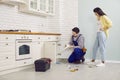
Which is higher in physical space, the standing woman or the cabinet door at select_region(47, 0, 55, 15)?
the cabinet door at select_region(47, 0, 55, 15)

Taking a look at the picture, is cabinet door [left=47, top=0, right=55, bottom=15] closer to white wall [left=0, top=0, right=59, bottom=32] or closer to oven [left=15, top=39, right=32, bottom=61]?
white wall [left=0, top=0, right=59, bottom=32]

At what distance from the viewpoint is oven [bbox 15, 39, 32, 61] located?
4.31m

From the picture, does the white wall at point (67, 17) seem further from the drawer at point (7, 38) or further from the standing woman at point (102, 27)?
the drawer at point (7, 38)

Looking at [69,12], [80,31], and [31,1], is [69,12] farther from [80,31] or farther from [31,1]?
[31,1]

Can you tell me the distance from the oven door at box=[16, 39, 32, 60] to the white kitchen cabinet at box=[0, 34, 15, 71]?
155 mm

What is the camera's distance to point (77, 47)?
231 inches

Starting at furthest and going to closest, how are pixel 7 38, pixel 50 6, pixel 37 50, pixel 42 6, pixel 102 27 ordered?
pixel 50 6 → pixel 42 6 → pixel 102 27 → pixel 37 50 → pixel 7 38

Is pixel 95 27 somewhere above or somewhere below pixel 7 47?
above

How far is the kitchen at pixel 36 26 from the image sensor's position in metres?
4.17

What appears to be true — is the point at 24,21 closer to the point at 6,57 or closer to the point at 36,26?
the point at 36,26

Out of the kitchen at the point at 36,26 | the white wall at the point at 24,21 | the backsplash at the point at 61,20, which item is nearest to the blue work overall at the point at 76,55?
the kitchen at the point at 36,26

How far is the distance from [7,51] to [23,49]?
540 millimetres

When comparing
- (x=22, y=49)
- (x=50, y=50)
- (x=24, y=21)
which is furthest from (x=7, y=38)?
(x=50, y=50)

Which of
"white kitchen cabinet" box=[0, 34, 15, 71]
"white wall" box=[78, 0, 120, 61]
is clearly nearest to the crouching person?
"white wall" box=[78, 0, 120, 61]
